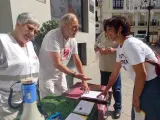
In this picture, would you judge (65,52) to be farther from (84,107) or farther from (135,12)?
(135,12)

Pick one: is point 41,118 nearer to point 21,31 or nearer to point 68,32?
point 21,31

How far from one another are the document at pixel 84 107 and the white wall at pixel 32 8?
2508 mm

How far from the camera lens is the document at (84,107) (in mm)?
1298

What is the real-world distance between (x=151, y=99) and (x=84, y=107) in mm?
595

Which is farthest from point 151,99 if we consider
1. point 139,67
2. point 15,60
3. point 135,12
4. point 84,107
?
point 135,12

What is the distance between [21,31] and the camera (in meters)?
1.39

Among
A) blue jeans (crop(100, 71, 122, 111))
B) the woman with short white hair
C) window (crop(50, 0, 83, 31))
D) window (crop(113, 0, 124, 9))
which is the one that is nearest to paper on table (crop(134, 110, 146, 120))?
the woman with short white hair

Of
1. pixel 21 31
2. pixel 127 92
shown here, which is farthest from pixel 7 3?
pixel 127 92

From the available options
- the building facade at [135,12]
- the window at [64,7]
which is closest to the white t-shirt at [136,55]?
the window at [64,7]

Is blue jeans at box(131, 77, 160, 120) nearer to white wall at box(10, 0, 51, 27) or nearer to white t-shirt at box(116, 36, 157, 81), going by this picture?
white t-shirt at box(116, 36, 157, 81)

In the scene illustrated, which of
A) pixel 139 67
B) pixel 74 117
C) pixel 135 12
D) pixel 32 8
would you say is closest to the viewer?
pixel 74 117

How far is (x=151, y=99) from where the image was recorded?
1.58m

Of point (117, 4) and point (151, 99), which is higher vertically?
point (117, 4)

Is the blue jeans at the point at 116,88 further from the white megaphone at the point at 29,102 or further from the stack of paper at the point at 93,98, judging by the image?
the white megaphone at the point at 29,102
